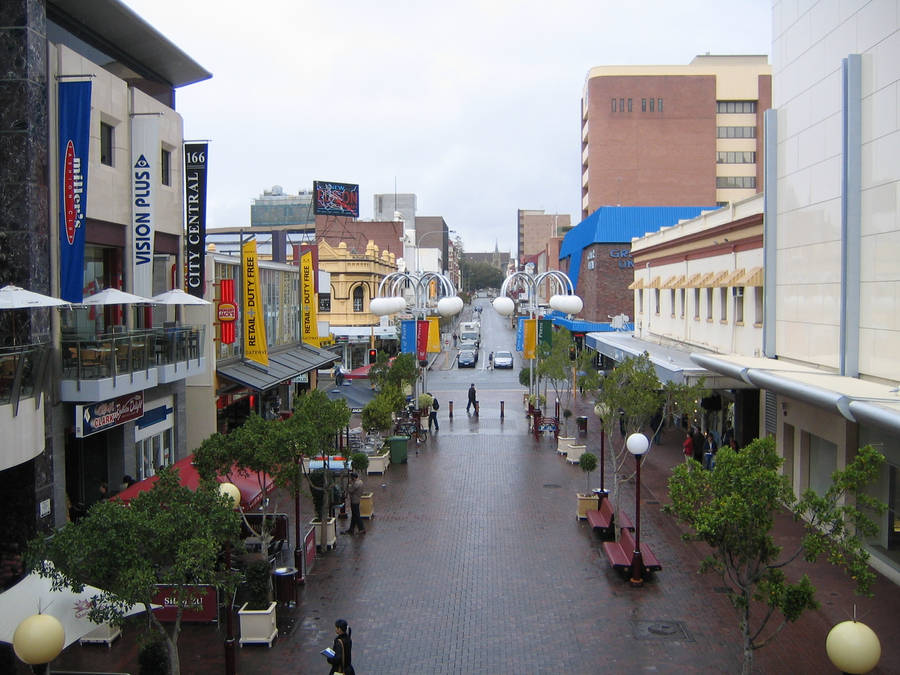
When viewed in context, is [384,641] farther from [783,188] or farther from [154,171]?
[783,188]

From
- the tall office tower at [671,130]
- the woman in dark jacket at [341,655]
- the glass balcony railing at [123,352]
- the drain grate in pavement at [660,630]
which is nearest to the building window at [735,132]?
the tall office tower at [671,130]

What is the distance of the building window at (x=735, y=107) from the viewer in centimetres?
7694

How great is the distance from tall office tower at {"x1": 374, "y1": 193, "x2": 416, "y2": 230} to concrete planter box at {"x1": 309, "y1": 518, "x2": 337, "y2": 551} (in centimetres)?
13910

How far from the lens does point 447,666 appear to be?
1234 cm

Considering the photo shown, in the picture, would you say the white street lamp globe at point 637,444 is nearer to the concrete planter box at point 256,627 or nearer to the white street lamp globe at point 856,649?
the white street lamp globe at point 856,649

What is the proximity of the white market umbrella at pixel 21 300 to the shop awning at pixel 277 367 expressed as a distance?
12.8 meters

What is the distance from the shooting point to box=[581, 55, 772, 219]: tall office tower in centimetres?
7538

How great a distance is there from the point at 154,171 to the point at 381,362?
16292 mm

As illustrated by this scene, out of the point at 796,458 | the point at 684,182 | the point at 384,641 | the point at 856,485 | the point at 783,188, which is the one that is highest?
the point at 684,182

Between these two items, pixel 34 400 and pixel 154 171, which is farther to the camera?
pixel 154 171

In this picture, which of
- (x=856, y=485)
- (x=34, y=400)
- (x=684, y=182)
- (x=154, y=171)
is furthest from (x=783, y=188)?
(x=684, y=182)

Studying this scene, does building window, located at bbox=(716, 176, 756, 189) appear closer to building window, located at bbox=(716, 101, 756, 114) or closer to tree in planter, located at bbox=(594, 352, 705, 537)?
building window, located at bbox=(716, 101, 756, 114)

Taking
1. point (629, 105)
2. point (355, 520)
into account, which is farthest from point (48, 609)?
point (629, 105)

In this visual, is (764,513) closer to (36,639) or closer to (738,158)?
(36,639)
